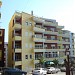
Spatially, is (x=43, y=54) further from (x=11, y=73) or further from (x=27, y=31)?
(x=11, y=73)

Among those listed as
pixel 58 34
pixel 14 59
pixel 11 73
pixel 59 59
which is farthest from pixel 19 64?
pixel 11 73

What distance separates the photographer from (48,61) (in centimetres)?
5778

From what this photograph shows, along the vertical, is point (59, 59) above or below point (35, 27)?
below

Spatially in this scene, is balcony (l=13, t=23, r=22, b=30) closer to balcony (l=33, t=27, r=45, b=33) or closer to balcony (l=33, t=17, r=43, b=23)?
balcony (l=33, t=27, r=45, b=33)

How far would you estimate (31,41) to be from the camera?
177 ft

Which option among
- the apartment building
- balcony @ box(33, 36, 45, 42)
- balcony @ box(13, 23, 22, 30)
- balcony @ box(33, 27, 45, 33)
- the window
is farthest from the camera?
balcony @ box(33, 27, 45, 33)

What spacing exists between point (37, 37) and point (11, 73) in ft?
123

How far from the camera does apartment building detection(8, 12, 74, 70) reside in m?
51.0

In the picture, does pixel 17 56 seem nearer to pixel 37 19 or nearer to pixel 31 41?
pixel 31 41

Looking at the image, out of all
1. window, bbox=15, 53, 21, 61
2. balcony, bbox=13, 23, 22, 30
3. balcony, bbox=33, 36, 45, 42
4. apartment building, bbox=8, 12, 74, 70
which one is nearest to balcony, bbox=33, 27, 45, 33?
apartment building, bbox=8, 12, 74, 70

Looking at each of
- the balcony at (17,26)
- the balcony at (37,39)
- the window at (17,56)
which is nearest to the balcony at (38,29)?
the balcony at (37,39)

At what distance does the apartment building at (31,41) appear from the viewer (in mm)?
50969

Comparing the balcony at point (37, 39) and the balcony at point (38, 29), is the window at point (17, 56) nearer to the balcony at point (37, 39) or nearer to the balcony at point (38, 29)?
the balcony at point (37, 39)

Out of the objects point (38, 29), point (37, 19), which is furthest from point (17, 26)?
point (37, 19)
